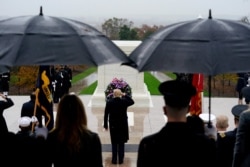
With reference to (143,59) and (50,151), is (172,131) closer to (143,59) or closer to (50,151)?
(50,151)

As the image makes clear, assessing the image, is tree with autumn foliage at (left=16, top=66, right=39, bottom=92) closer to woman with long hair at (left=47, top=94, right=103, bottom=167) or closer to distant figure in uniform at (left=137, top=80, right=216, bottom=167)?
woman with long hair at (left=47, top=94, right=103, bottom=167)

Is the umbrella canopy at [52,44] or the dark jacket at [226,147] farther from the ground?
the umbrella canopy at [52,44]

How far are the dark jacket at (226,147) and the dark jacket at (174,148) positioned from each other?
1.96 metres

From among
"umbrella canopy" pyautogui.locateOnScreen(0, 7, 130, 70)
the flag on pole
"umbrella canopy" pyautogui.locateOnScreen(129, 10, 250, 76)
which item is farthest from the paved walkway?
"umbrella canopy" pyautogui.locateOnScreen(129, 10, 250, 76)

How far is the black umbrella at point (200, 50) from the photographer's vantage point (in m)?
4.37

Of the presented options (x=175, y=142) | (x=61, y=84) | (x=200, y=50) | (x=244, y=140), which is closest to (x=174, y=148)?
(x=175, y=142)

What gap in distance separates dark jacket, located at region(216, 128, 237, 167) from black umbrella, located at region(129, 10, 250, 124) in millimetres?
1093

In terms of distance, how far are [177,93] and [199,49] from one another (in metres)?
1.25

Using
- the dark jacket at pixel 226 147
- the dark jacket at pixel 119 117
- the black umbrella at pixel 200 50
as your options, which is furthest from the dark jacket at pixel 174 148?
the dark jacket at pixel 119 117

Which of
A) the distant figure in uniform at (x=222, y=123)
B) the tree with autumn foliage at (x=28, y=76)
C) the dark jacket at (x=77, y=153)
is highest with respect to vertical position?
the dark jacket at (x=77, y=153)

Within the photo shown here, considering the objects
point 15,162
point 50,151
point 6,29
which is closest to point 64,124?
point 50,151

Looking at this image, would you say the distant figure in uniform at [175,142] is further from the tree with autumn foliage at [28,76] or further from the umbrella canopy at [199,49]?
the tree with autumn foliage at [28,76]

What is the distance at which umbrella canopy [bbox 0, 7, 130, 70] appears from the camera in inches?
174

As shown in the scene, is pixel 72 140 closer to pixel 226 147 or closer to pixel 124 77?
pixel 226 147
